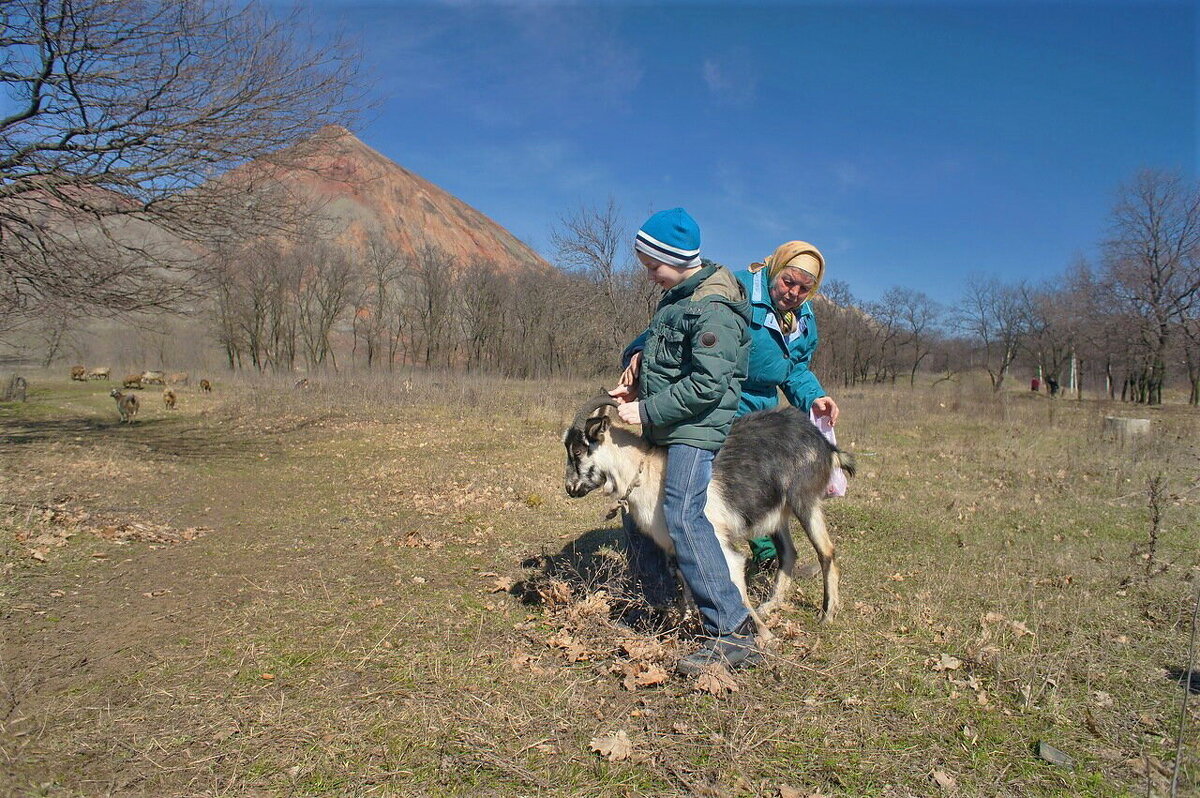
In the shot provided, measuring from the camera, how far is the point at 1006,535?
25.4 ft

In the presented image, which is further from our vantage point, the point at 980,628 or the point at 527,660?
the point at 980,628

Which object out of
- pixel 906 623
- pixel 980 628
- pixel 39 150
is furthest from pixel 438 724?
pixel 39 150

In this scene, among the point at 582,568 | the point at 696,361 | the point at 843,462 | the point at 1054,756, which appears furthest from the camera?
the point at 582,568

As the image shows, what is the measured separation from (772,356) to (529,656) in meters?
2.51

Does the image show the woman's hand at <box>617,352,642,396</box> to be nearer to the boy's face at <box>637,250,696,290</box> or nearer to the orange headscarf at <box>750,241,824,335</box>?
the boy's face at <box>637,250,696,290</box>

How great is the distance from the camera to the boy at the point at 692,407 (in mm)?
3607

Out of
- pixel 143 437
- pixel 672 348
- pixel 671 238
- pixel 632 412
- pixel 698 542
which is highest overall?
pixel 671 238

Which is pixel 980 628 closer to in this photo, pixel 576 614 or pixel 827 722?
pixel 827 722

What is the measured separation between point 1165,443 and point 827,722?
16787 mm

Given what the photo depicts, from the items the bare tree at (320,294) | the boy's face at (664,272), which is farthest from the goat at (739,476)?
the bare tree at (320,294)

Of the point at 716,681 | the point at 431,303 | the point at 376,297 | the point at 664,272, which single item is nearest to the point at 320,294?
the point at 376,297

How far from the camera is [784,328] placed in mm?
4570

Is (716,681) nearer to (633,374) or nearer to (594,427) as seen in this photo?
(594,427)

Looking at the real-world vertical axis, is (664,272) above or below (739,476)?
above
